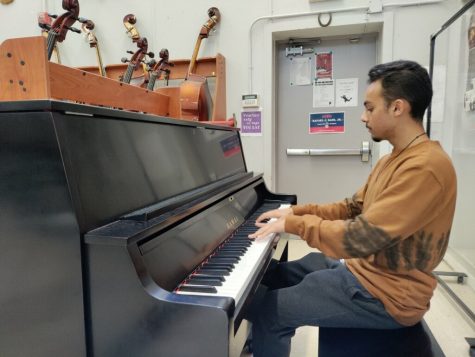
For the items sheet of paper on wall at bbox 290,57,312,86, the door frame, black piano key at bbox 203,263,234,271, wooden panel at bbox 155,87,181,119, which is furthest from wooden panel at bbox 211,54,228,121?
black piano key at bbox 203,263,234,271

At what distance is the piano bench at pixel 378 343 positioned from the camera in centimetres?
99

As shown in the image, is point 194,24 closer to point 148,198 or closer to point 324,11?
point 324,11

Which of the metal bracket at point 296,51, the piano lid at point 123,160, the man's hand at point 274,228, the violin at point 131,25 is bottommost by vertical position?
the man's hand at point 274,228

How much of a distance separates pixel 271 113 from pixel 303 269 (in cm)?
189

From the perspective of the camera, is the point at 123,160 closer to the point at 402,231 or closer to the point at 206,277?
the point at 206,277

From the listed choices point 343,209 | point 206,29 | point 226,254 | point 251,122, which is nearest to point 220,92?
point 251,122

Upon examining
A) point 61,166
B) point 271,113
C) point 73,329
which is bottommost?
point 73,329

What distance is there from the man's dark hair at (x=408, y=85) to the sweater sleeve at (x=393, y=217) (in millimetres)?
245

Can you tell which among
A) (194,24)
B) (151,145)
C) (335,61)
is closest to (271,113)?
(335,61)

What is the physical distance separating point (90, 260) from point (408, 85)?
101 centimetres

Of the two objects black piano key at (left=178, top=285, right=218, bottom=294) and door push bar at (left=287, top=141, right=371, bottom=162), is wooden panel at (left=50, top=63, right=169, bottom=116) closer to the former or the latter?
black piano key at (left=178, top=285, right=218, bottom=294)

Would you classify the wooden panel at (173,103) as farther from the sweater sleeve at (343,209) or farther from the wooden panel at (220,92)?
the sweater sleeve at (343,209)

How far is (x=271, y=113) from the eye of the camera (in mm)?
3074

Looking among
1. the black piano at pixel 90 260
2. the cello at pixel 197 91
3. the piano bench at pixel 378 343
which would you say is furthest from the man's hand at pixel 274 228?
the cello at pixel 197 91
